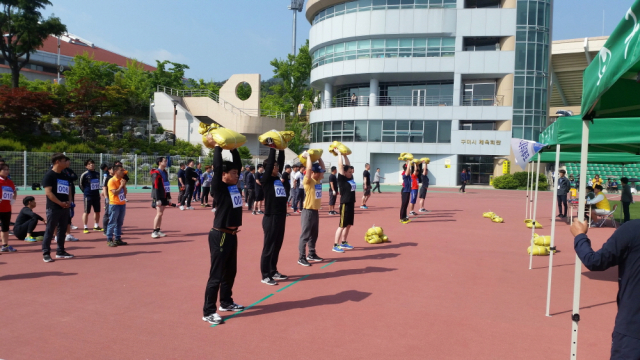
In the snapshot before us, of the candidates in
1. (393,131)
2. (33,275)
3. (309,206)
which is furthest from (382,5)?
(33,275)

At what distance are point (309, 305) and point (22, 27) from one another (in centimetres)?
4155

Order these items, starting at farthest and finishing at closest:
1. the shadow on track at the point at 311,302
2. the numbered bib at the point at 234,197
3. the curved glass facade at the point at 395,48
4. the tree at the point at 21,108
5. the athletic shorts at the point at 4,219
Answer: the curved glass facade at the point at 395,48, the tree at the point at 21,108, the athletic shorts at the point at 4,219, the shadow on track at the point at 311,302, the numbered bib at the point at 234,197

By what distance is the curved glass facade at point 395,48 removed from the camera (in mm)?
41375

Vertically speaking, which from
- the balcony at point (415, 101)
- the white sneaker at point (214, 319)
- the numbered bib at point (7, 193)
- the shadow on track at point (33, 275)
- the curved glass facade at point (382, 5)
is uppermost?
the curved glass facade at point (382, 5)

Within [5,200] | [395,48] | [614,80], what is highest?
[395,48]

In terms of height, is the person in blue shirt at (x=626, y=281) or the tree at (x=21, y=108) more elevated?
the tree at (x=21, y=108)

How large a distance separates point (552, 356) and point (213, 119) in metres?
41.7

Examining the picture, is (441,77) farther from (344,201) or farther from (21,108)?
(344,201)

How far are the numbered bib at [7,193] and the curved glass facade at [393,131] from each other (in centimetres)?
3684

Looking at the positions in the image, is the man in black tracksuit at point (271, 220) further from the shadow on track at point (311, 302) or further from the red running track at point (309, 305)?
the shadow on track at point (311, 302)

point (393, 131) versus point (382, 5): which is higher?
point (382, 5)

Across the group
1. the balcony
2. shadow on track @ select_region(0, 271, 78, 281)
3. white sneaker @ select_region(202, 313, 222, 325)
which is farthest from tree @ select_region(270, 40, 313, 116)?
white sneaker @ select_region(202, 313, 222, 325)

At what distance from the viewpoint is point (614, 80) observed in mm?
3068

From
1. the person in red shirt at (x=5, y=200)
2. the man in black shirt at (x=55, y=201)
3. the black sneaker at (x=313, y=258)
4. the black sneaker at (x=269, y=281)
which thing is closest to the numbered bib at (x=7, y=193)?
the person in red shirt at (x=5, y=200)
